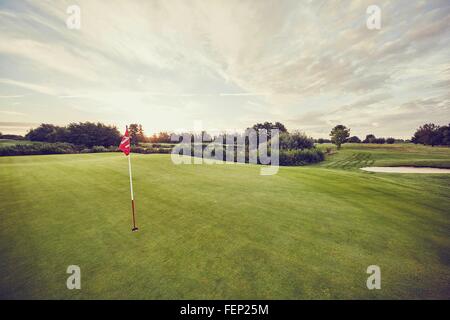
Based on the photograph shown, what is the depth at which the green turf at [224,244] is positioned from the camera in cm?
405

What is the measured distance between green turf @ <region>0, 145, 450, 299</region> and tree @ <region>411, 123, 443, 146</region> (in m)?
50.5

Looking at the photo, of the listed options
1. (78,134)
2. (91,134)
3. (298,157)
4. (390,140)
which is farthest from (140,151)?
(390,140)

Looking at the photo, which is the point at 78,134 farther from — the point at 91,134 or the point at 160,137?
the point at 160,137

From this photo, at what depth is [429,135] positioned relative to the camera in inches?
1763

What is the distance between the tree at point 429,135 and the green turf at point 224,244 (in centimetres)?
5051

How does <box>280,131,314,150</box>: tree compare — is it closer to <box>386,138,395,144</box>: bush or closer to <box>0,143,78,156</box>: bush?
<box>386,138,395,144</box>: bush

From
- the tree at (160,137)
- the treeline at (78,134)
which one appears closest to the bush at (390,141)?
the tree at (160,137)

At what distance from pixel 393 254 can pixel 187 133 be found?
49.6 m

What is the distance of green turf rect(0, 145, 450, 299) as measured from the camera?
4.05 meters

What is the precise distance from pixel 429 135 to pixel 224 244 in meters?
65.8

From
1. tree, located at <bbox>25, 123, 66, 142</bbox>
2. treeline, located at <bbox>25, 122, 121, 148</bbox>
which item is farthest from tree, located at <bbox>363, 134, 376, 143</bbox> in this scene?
tree, located at <bbox>25, 123, 66, 142</bbox>
